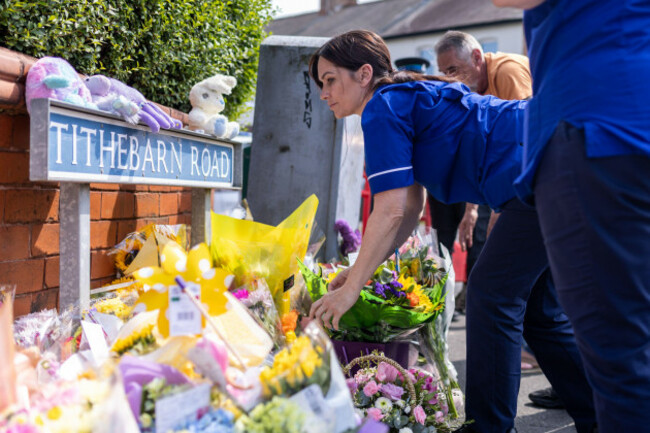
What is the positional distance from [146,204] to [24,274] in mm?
930

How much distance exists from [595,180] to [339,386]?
2.39 feet

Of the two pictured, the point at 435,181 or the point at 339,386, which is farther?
the point at 435,181

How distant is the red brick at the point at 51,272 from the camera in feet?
7.57

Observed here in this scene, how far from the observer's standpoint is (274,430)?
42.8 inches

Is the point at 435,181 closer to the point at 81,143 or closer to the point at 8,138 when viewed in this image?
the point at 81,143

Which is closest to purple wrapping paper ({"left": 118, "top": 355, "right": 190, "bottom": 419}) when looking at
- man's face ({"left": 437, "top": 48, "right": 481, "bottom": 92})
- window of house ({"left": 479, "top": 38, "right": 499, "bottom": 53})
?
man's face ({"left": 437, "top": 48, "right": 481, "bottom": 92})

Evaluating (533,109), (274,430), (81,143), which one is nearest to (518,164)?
(533,109)

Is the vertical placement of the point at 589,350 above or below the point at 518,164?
below

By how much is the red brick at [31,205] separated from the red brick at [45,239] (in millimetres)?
32

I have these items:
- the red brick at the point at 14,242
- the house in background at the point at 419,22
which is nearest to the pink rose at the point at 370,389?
the red brick at the point at 14,242

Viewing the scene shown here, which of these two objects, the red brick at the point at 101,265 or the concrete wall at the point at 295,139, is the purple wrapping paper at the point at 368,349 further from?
the concrete wall at the point at 295,139

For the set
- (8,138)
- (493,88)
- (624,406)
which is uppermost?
(493,88)

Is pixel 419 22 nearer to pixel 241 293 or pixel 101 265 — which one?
pixel 101 265

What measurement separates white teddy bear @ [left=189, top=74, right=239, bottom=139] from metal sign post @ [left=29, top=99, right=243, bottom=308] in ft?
1.00
